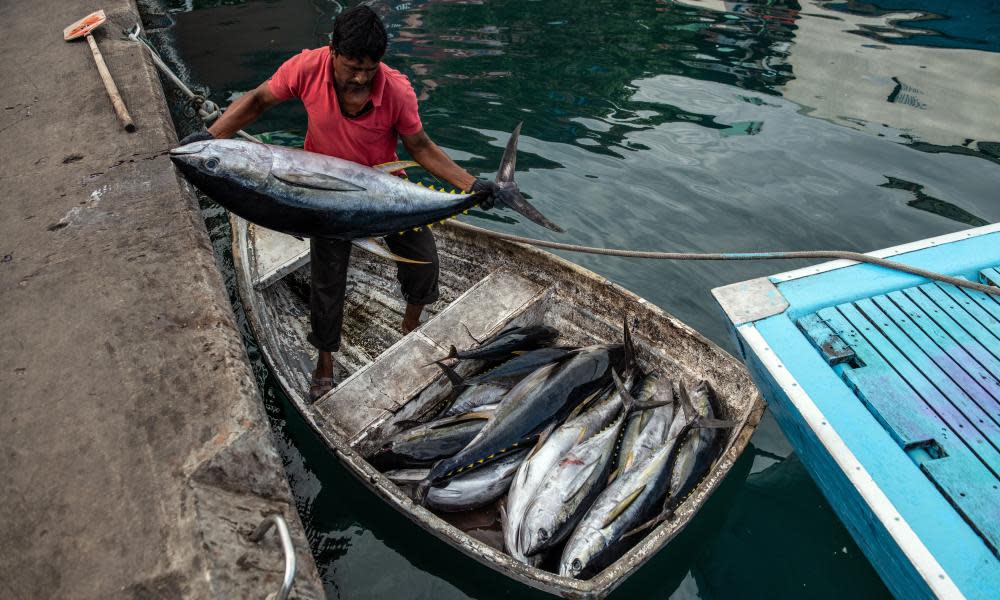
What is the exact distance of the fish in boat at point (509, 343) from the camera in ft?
15.1

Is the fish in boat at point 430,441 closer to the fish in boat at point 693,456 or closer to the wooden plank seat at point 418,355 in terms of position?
the wooden plank seat at point 418,355

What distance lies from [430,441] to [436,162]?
76.3 inches

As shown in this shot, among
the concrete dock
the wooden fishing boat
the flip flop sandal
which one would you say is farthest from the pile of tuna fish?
the concrete dock

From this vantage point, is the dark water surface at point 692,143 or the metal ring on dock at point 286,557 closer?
the metal ring on dock at point 286,557

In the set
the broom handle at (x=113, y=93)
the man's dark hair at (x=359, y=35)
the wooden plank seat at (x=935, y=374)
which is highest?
the man's dark hair at (x=359, y=35)

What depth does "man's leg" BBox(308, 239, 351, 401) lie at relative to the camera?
14.2ft

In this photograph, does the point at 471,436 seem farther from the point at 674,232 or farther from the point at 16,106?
the point at 16,106

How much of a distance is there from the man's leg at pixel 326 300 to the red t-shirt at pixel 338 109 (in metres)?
0.68

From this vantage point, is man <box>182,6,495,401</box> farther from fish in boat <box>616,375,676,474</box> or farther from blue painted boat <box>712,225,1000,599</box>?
blue painted boat <box>712,225,1000,599</box>

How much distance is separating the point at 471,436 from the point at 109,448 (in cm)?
218

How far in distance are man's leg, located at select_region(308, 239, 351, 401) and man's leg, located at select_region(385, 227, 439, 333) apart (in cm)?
40

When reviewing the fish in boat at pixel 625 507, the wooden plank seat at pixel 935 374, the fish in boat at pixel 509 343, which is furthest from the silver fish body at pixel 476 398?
the wooden plank seat at pixel 935 374

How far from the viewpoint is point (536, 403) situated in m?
4.32

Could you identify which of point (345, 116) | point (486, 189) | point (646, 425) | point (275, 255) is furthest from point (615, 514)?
point (275, 255)
